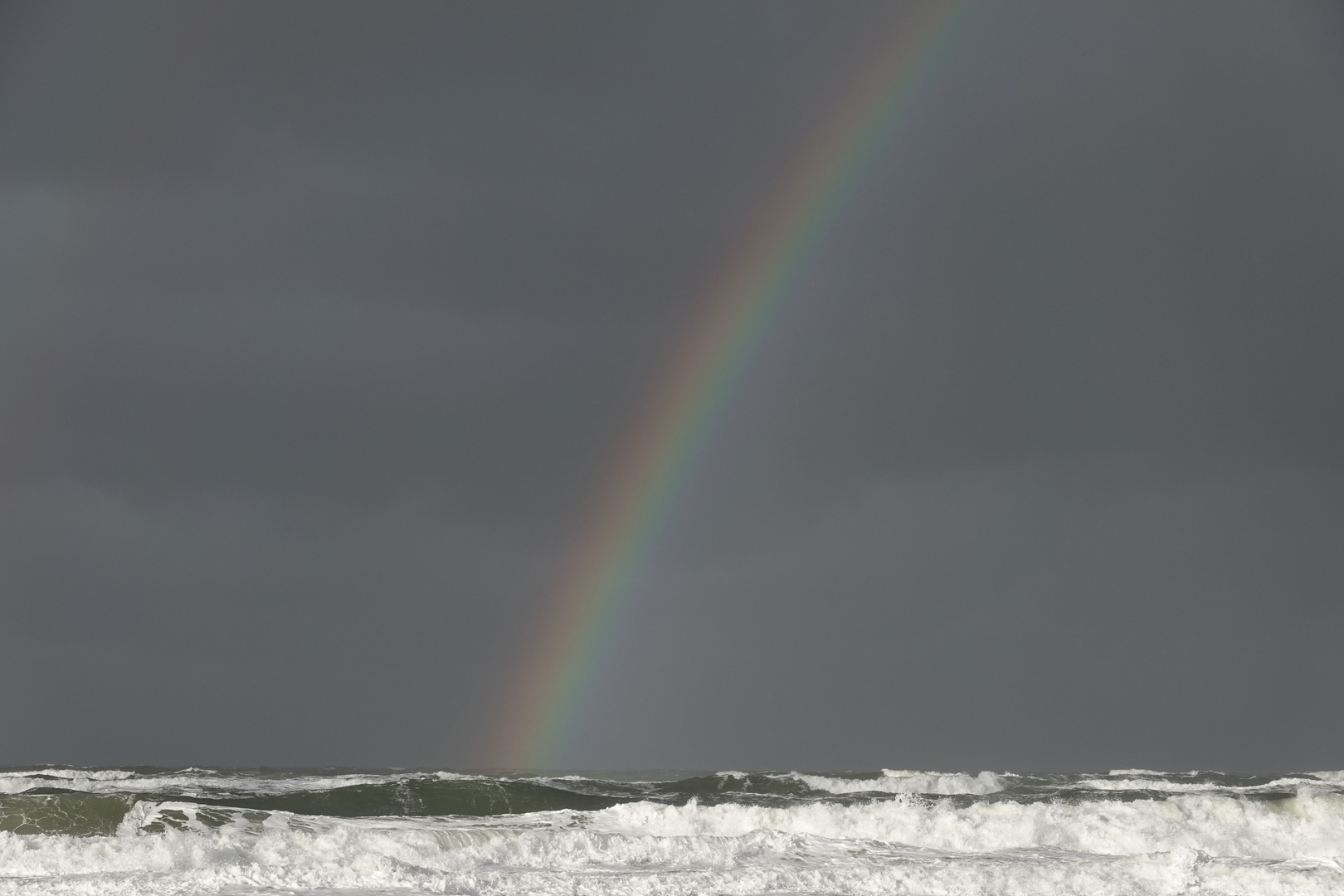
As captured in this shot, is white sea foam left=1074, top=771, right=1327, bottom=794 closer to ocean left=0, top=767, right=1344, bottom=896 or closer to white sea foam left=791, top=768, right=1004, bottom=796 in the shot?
ocean left=0, top=767, right=1344, bottom=896

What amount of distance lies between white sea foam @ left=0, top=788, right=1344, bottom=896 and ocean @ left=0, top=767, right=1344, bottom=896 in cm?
7

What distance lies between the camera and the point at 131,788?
167ft

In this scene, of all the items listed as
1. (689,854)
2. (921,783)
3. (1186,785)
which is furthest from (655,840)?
(1186,785)

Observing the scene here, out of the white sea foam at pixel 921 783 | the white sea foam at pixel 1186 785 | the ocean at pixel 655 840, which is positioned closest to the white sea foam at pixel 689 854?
the ocean at pixel 655 840

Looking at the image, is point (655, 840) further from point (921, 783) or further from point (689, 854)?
point (921, 783)

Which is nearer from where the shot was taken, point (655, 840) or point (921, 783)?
point (655, 840)

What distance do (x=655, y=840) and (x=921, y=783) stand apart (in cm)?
3025

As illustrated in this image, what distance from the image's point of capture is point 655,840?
32406 mm

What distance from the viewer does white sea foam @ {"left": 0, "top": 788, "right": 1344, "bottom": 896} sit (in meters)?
27.6

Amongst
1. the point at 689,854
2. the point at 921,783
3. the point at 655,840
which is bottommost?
the point at 689,854

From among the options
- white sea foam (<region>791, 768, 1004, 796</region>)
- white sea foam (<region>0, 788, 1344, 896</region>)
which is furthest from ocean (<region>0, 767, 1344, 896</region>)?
white sea foam (<region>791, 768, 1004, 796</region>)

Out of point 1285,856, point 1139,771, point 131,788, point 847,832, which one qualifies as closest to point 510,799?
point 847,832

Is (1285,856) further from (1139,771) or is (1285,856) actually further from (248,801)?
(1139,771)

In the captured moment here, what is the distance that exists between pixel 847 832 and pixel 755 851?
8.86 metres
